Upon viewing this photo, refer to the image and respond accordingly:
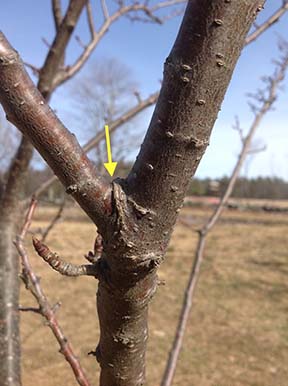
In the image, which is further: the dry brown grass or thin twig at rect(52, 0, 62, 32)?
the dry brown grass

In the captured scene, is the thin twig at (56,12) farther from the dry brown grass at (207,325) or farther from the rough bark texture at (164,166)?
the dry brown grass at (207,325)

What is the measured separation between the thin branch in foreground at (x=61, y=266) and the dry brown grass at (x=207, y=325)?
93.2 inches

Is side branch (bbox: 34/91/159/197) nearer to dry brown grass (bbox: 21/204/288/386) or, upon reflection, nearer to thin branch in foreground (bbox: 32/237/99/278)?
thin branch in foreground (bbox: 32/237/99/278)

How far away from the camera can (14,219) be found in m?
1.14

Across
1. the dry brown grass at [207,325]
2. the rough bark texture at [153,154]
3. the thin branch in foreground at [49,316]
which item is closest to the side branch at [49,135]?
the rough bark texture at [153,154]

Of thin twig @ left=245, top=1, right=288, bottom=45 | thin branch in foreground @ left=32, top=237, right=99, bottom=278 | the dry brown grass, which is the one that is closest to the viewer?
thin branch in foreground @ left=32, top=237, right=99, bottom=278

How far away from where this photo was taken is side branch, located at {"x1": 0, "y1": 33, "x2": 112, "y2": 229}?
1.31 ft

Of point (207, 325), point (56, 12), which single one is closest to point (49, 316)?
point (56, 12)

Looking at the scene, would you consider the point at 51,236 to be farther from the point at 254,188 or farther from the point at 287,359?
the point at 254,188

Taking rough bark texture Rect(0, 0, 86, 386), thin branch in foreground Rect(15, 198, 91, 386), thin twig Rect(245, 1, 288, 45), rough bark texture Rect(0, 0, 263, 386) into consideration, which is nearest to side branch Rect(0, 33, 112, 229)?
rough bark texture Rect(0, 0, 263, 386)

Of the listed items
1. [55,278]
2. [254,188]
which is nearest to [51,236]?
[55,278]

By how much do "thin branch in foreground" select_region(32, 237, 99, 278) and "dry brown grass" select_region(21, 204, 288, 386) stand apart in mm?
2368

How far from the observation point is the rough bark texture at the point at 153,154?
14.4 inches

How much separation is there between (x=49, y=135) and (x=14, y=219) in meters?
0.77
